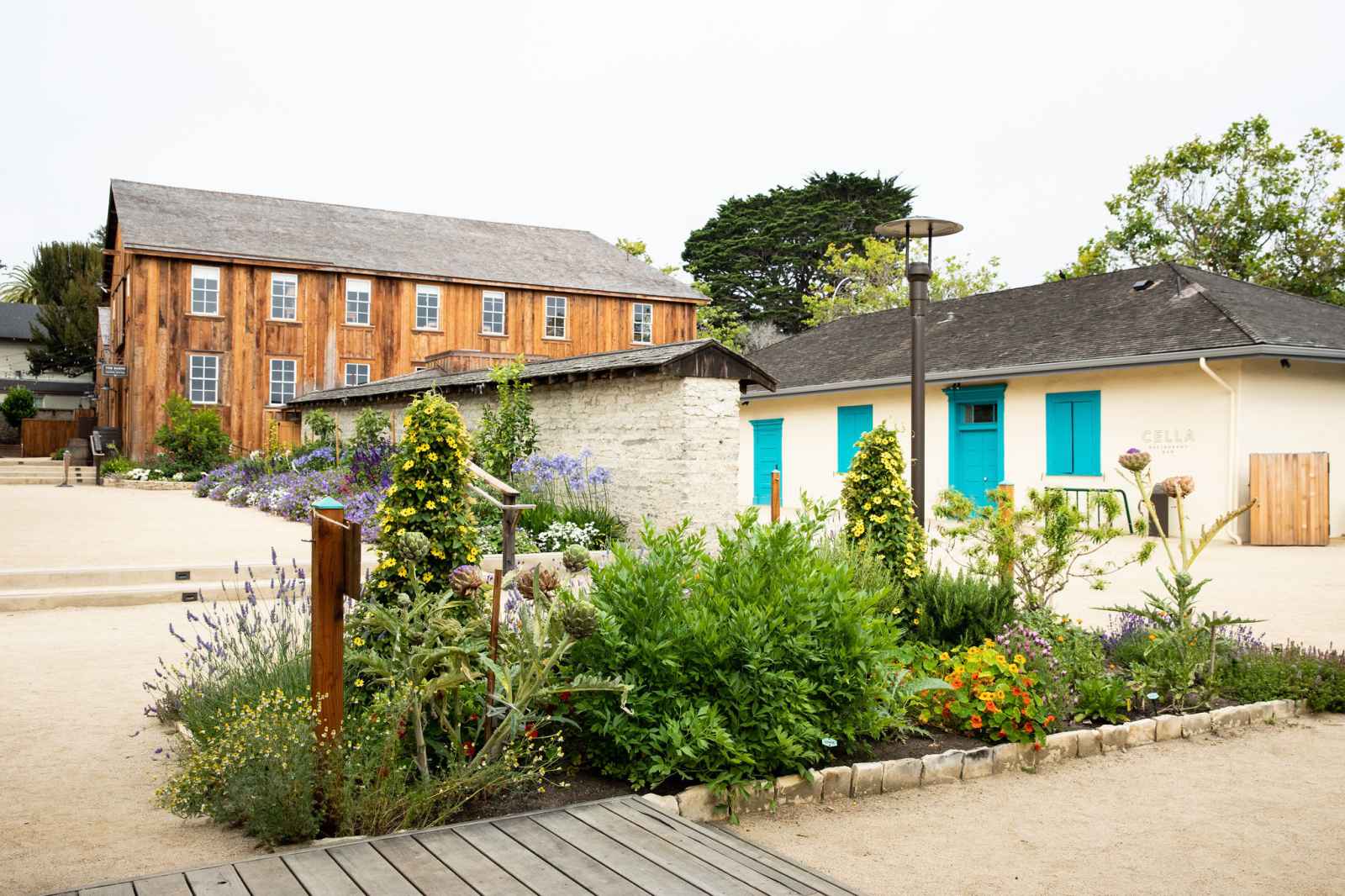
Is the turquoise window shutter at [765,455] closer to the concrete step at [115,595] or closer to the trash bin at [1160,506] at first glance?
the trash bin at [1160,506]

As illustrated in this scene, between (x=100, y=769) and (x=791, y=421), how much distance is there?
64.3 feet

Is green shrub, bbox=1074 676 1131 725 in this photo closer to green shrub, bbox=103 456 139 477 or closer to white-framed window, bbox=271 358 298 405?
green shrub, bbox=103 456 139 477

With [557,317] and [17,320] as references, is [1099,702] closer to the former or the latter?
[557,317]

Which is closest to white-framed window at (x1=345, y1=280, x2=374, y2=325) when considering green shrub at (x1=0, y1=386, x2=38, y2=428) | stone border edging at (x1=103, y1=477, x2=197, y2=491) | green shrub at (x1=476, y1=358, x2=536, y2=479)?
stone border edging at (x1=103, y1=477, x2=197, y2=491)

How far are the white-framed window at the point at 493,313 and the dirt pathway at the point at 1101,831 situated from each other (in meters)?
27.1

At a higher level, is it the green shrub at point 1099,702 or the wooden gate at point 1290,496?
the wooden gate at point 1290,496

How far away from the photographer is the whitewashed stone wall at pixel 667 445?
36.8 feet

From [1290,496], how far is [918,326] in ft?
32.9

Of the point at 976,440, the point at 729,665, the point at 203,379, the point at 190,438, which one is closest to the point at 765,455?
the point at 976,440

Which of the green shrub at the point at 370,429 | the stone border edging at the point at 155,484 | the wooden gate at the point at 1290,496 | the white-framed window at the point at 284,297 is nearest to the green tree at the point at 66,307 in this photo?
the white-framed window at the point at 284,297

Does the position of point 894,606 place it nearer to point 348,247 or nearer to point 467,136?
point 348,247

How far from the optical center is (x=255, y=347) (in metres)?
27.6

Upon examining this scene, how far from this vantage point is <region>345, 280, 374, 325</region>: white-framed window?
2870 cm

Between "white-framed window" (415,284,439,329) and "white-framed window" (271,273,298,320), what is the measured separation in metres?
3.41
